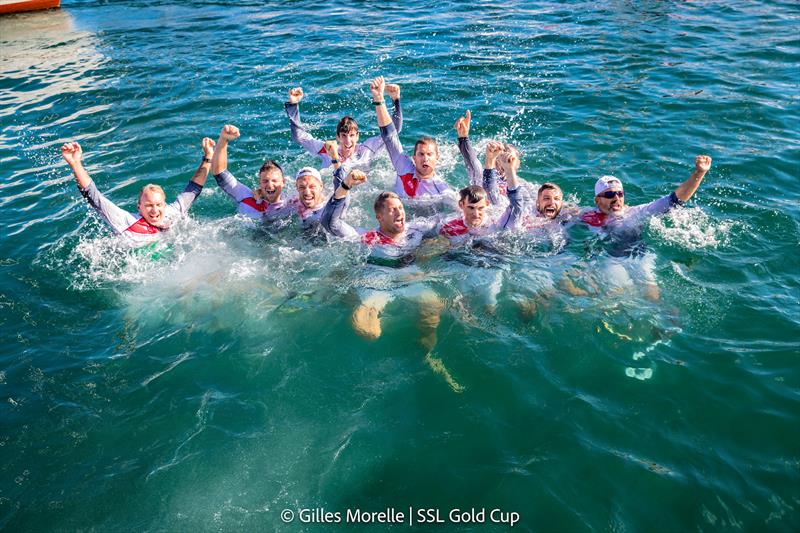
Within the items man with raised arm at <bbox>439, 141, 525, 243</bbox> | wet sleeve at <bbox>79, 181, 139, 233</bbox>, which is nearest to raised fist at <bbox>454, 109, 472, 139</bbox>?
man with raised arm at <bbox>439, 141, 525, 243</bbox>

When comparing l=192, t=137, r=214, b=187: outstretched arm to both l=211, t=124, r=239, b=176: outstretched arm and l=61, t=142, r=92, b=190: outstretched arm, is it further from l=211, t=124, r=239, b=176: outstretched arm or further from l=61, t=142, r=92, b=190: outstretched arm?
l=61, t=142, r=92, b=190: outstretched arm

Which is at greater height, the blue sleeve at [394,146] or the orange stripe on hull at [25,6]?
the orange stripe on hull at [25,6]

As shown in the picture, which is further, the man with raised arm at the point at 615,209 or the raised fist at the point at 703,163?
the man with raised arm at the point at 615,209

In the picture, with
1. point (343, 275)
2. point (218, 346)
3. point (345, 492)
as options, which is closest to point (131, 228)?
point (218, 346)

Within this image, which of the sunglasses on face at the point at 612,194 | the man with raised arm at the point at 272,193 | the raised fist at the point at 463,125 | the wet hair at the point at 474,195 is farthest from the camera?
the man with raised arm at the point at 272,193

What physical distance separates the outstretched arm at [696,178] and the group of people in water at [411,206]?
1cm

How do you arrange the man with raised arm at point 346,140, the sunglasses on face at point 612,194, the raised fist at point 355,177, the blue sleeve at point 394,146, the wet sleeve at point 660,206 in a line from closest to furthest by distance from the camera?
the raised fist at point 355,177
the wet sleeve at point 660,206
the sunglasses on face at point 612,194
the blue sleeve at point 394,146
the man with raised arm at point 346,140

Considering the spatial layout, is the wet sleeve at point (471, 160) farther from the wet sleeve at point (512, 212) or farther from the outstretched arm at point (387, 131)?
the wet sleeve at point (512, 212)

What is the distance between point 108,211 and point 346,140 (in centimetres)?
444

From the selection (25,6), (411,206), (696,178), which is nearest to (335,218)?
(411,206)

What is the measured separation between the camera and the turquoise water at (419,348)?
5363mm

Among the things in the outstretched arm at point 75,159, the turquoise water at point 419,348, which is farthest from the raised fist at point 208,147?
the outstretched arm at point 75,159

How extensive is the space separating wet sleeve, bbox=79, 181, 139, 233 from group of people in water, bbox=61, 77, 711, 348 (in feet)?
0.05

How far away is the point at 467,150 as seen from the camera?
31.0 feet
